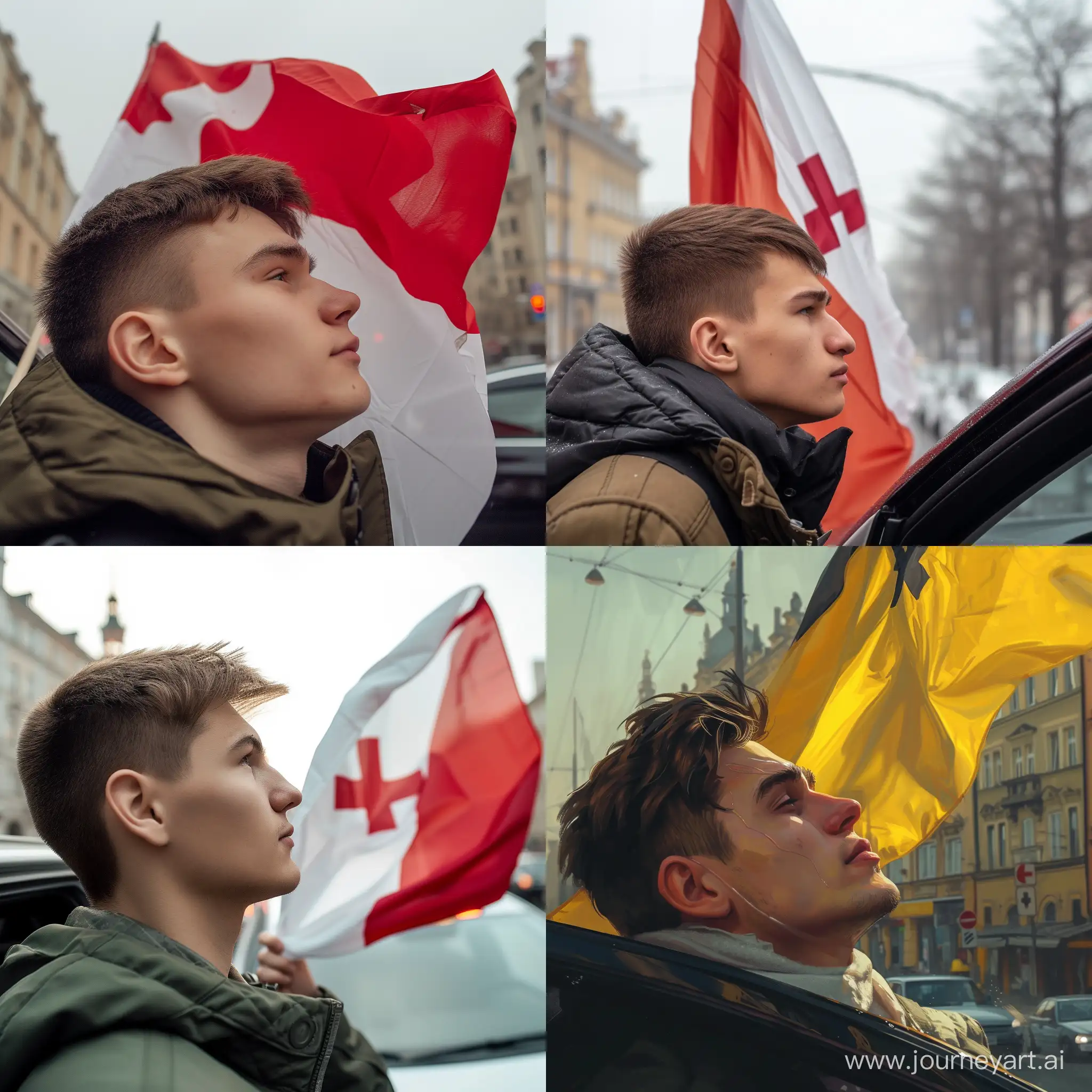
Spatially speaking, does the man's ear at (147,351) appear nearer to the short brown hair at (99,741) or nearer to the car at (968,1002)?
the short brown hair at (99,741)

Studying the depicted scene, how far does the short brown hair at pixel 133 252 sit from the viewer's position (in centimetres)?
232

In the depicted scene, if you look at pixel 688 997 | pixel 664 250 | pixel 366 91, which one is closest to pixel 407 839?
pixel 688 997

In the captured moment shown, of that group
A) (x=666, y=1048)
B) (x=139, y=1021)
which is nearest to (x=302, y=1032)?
(x=139, y=1021)

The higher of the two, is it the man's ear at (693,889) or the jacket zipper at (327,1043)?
the man's ear at (693,889)

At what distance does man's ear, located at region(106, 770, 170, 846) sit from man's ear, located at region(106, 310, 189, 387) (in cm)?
77

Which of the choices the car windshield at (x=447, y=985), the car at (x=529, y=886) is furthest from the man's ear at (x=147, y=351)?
the car at (x=529, y=886)

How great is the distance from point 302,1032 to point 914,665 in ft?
4.53

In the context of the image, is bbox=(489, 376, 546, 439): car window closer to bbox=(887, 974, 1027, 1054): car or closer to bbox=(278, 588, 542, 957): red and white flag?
bbox=(278, 588, 542, 957): red and white flag

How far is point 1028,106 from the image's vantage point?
870 centimetres

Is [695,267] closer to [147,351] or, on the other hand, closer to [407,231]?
[407,231]

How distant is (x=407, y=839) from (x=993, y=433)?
1634 mm

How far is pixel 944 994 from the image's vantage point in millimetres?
2385

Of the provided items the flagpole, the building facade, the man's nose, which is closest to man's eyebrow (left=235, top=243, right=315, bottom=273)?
the flagpole

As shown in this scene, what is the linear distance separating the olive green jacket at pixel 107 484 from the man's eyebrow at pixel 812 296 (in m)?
1.05
